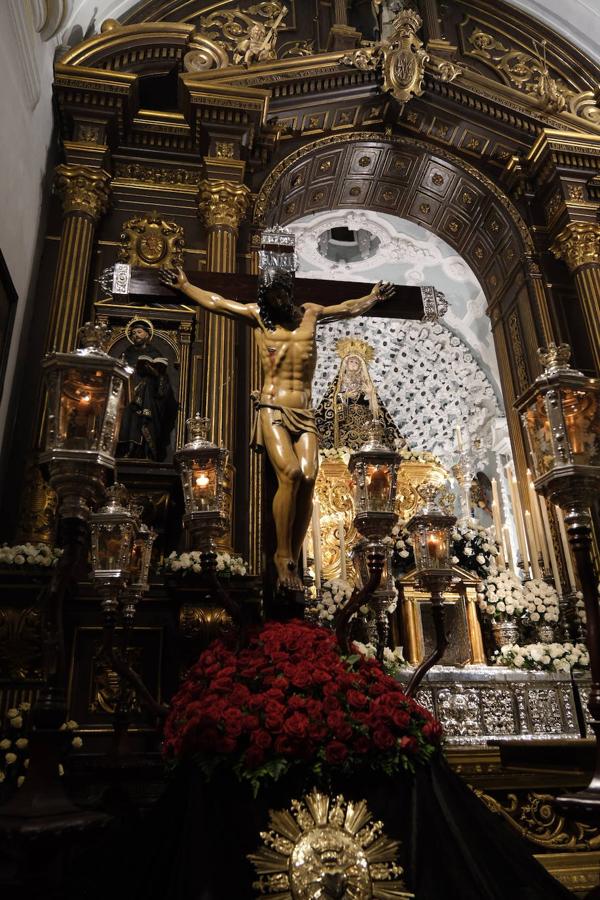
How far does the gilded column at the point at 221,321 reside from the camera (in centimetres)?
656

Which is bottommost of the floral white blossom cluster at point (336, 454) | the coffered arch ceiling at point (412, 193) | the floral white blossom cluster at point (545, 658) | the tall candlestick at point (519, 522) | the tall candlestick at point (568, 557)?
the floral white blossom cluster at point (545, 658)

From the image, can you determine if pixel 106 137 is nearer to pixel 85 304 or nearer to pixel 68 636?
pixel 85 304

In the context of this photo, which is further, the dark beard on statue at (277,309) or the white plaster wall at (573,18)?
the white plaster wall at (573,18)

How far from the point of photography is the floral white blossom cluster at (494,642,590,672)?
19.1ft

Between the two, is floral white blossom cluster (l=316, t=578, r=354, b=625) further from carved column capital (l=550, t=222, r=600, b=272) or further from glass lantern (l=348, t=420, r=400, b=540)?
carved column capital (l=550, t=222, r=600, b=272)

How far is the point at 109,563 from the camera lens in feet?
12.4

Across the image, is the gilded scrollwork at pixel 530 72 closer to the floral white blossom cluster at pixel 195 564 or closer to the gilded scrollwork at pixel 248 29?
the gilded scrollwork at pixel 248 29

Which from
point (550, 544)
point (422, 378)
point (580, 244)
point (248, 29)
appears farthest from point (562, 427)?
point (422, 378)

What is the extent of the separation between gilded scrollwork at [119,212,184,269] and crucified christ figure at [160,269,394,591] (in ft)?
9.99

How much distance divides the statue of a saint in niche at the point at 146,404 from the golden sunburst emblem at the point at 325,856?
420 cm

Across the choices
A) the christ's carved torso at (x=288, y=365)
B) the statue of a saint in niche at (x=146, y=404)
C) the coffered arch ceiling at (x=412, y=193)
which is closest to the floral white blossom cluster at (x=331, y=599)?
the statue of a saint in niche at (x=146, y=404)

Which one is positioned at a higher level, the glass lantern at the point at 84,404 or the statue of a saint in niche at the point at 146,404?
the statue of a saint in niche at the point at 146,404

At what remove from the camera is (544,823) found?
3.11 m

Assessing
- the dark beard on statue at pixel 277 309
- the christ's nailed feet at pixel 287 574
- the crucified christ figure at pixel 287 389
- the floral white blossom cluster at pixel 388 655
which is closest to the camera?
the christ's nailed feet at pixel 287 574
